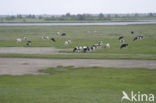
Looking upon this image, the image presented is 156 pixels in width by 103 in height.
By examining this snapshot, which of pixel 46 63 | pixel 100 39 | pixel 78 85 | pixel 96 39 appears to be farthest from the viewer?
pixel 96 39

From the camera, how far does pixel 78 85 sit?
22656mm

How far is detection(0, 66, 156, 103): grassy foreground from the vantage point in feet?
58.3

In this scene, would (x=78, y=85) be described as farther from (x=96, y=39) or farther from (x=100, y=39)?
(x=96, y=39)

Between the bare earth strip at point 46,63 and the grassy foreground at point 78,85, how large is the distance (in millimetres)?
2303

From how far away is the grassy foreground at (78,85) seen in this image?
58.3 ft

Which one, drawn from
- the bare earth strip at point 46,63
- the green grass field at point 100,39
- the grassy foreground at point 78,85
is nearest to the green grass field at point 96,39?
the green grass field at point 100,39

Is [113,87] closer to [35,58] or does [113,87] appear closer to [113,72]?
[113,72]

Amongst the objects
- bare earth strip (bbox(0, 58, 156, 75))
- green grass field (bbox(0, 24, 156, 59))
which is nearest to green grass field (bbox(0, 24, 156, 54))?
green grass field (bbox(0, 24, 156, 59))

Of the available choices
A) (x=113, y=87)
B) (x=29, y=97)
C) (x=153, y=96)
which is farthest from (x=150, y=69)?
(x=29, y=97)

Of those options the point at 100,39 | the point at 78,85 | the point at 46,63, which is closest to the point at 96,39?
the point at 100,39

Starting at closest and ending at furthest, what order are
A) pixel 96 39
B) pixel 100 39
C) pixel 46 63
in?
pixel 46 63 < pixel 100 39 < pixel 96 39

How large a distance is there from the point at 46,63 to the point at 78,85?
15.5m

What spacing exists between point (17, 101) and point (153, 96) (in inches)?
282

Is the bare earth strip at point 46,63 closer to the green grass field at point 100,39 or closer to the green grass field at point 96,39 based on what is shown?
the green grass field at point 100,39
